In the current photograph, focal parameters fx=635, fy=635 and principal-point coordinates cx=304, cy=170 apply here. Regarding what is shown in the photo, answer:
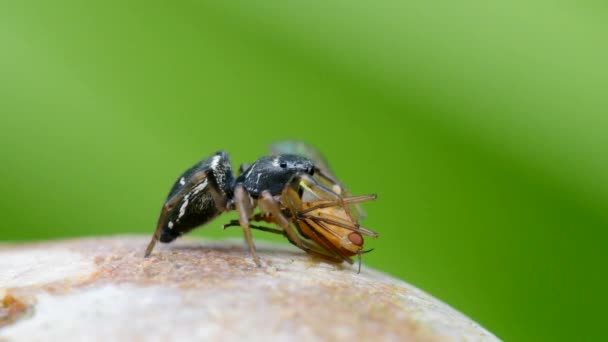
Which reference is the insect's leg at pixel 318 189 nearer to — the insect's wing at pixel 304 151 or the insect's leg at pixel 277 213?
the insect's leg at pixel 277 213

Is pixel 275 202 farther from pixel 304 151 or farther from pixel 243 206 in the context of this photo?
pixel 304 151

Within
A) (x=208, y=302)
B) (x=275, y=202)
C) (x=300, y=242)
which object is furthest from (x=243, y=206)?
(x=208, y=302)

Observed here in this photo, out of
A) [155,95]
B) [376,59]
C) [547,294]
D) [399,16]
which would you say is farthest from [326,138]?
[547,294]

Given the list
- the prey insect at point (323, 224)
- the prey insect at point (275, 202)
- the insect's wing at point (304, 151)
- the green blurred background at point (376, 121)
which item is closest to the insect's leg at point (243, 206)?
the prey insect at point (275, 202)

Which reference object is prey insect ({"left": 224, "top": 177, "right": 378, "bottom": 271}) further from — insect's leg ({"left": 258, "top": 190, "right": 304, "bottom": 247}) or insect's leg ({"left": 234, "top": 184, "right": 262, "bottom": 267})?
insect's leg ({"left": 234, "top": 184, "right": 262, "bottom": 267})

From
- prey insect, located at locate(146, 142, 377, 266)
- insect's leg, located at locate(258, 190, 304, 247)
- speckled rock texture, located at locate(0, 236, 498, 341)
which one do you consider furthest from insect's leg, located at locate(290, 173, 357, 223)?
speckled rock texture, located at locate(0, 236, 498, 341)

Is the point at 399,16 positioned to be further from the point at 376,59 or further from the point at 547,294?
the point at 547,294
